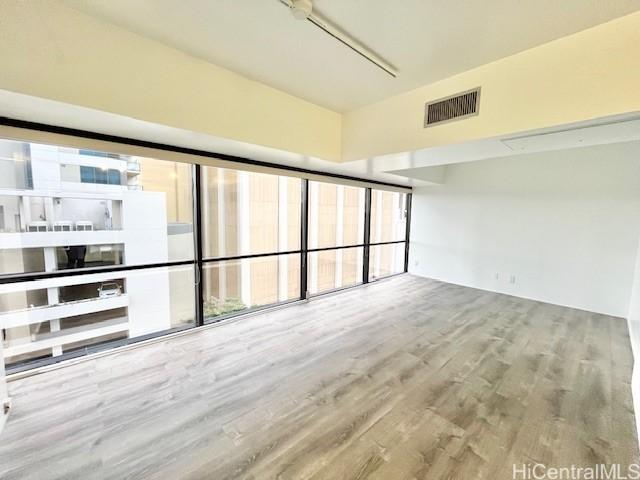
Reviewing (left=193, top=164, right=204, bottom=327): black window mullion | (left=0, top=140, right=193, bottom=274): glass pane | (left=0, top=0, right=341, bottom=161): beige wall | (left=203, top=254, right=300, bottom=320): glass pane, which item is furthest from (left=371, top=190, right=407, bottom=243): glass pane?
(left=0, top=140, right=193, bottom=274): glass pane

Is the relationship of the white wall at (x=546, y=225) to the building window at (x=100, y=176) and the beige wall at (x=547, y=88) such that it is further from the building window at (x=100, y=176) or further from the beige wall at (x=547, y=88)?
the building window at (x=100, y=176)

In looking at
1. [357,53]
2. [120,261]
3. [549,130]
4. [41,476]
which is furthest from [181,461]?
[549,130]

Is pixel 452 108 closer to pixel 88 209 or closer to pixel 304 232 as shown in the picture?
pixel 304 232

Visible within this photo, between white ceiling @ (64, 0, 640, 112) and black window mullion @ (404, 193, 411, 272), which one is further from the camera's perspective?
black window mullion @ (404, 193, 411, 272)

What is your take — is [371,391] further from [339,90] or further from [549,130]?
[339,90]

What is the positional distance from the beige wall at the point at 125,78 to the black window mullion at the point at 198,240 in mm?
1025

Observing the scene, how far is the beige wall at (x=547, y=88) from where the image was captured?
1.62 meters

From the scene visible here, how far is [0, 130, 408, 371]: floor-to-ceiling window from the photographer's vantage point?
7.70 feet

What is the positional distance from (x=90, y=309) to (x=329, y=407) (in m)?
2.75

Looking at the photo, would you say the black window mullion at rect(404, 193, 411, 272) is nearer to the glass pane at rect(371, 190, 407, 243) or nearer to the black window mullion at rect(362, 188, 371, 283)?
the glass pane at rect(371, 190, 407, 243)

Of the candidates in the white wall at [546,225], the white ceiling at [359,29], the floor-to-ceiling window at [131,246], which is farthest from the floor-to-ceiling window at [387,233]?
the white ceiling at [359,29]

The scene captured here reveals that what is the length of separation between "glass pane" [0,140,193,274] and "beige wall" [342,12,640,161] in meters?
2.86

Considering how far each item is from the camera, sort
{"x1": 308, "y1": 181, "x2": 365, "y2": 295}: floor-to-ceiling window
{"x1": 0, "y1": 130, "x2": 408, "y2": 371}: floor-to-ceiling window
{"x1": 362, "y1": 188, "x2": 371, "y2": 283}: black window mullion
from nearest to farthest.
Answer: {"x1": 0, "y1": 130, "x2": 408, "y2": 371}: floor-to-ceiling window, {"x1": 308, "y1": 181, "x2": 365, "y2": 295}: floor-to-ceiling window, {"x1": 362, "y1": 188, "x2": 371, "y2": 283}: black window mullion

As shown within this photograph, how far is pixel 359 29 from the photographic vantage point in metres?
1.77
